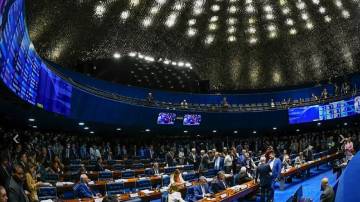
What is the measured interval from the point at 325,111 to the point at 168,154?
15.0 metres

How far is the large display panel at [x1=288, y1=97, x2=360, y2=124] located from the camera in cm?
2856

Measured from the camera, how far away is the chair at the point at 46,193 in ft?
31.6

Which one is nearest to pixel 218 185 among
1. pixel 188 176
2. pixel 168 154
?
pixel 188 176

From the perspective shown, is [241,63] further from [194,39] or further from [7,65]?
[7,65]

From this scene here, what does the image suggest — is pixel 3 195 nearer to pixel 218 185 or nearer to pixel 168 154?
pixel 218 185

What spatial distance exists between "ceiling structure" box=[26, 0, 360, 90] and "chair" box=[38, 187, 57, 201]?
1899 cm

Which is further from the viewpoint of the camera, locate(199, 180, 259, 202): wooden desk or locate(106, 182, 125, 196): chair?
locate(106, 182, 125, 196): chair

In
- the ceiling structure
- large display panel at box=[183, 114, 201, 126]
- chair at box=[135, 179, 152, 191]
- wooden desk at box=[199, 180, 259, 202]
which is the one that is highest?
the ceiling structure

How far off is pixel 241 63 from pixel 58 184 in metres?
29.9

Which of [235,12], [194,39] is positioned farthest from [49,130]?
[235,12]

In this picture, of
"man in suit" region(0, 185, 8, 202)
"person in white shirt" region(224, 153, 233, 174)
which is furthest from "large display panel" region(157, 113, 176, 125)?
"man in suit" region(0, 185, 8, 202)

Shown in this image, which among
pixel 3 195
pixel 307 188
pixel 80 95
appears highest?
pixel 80 95

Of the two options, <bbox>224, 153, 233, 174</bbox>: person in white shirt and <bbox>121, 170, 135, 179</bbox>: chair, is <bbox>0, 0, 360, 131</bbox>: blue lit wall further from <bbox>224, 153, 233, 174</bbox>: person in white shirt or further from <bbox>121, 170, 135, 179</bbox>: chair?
<bbox>224, 153, 233, 174</bbox>: person in white shirt

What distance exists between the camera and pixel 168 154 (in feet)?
69.2
